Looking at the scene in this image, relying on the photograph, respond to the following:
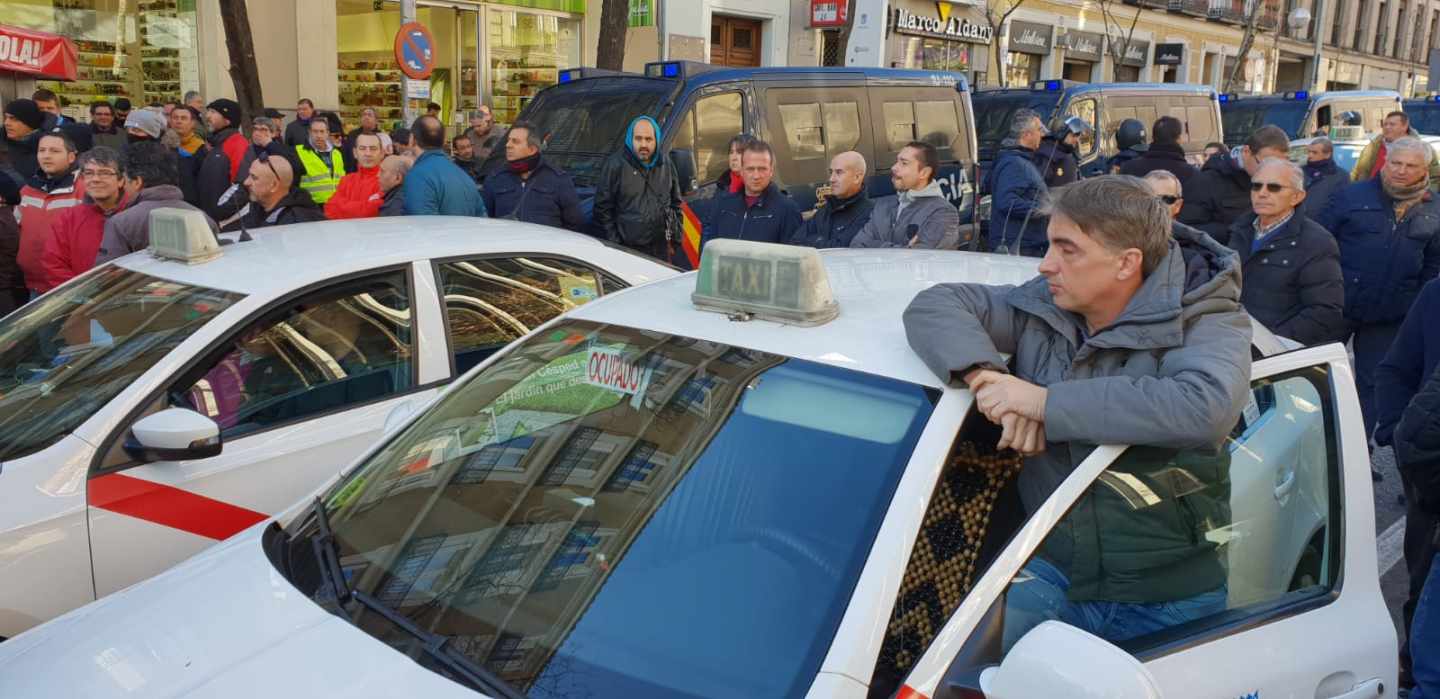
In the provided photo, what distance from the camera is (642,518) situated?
7.11 ft

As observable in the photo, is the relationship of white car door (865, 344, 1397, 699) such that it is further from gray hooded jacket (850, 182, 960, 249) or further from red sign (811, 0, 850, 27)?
red sign (811, 0, 850, 27)

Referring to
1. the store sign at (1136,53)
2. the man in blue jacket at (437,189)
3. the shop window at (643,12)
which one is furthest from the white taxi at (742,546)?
the store sign at (1136,53)

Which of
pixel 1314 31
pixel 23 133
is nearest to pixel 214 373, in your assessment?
pixel 23 133

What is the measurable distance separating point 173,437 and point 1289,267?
467 cm

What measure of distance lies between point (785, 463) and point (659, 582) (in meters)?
0.32

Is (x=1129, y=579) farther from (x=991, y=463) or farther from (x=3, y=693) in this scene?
(x=3, y=693)

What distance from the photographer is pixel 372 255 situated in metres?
3.87

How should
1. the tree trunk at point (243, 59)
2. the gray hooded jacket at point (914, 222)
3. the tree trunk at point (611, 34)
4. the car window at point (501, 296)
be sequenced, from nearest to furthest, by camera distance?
the car window at point (501, 296) < the gray hooded jacket at point (914, 222) < the tree trunk at point (243, 59) < the tree trunk at point (611, 34)

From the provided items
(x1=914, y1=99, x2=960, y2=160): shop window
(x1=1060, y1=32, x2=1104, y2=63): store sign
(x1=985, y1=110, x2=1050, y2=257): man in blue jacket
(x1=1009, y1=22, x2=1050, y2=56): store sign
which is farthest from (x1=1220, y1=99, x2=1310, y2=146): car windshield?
(x1=1060, y1=32, x2=1104, y2=63): store sign

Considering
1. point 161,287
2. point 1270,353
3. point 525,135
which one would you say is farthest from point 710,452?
point 525,135

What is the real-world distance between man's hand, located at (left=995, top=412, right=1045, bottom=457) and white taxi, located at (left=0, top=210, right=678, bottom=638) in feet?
6.12

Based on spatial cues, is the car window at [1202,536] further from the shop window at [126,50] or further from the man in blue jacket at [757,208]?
the shop window at [126,50]

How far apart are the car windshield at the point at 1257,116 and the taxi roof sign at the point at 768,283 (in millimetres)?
17395

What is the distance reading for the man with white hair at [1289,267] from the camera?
203 inches
